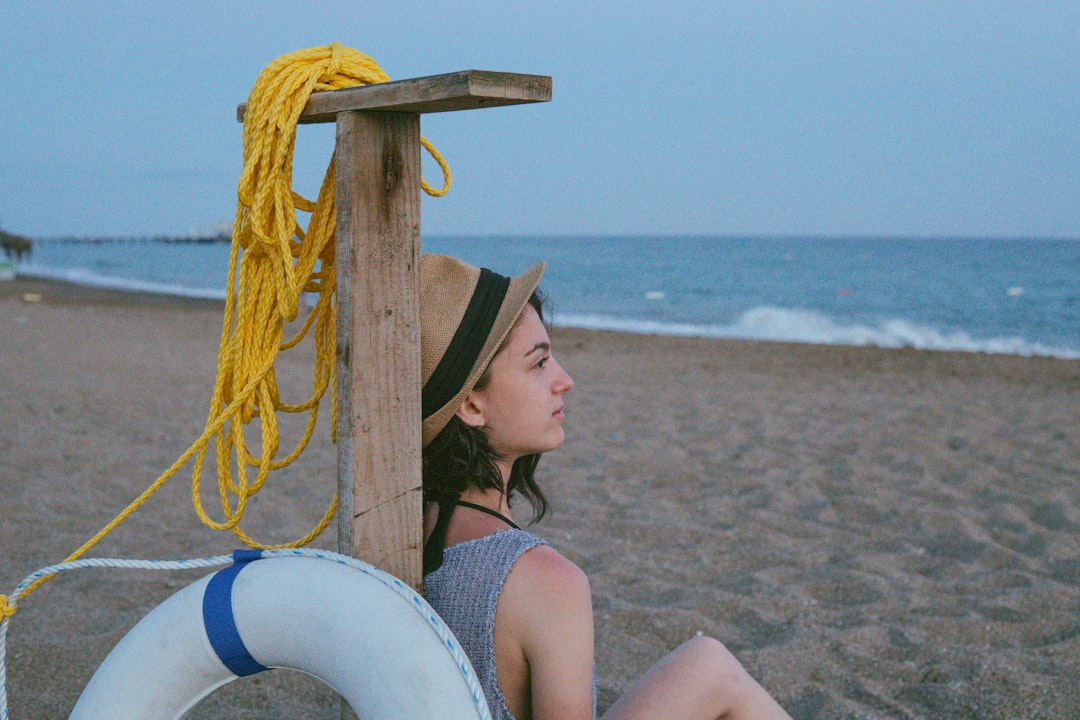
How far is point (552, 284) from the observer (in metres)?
31.9

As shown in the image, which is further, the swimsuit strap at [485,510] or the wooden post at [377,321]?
the swimsuit strap at [485,510]

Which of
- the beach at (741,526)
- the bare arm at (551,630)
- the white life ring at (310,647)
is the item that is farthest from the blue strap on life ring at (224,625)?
A: the beach at (741,526)

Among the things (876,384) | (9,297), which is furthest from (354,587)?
(9,297)

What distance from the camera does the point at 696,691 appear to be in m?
1.64

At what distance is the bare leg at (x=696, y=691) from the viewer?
5.36 feet

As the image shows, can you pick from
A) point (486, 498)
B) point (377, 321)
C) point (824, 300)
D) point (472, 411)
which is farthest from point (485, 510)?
point (824, 300)

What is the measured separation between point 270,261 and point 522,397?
0.50 metres

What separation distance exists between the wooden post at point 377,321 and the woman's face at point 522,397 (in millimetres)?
151

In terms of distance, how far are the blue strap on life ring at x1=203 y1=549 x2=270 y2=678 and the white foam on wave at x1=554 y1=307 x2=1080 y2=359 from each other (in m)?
11.8

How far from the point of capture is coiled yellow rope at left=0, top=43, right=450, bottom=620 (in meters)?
1.51

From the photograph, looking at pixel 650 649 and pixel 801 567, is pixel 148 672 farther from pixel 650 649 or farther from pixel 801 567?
pixel 801 567

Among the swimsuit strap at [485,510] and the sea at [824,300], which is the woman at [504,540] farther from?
the sea at [824,300]

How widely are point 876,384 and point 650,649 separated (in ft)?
19.3

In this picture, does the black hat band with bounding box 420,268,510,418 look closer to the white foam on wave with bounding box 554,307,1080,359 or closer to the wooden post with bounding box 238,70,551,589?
the wooden post with bounding box 238,70,551,589
